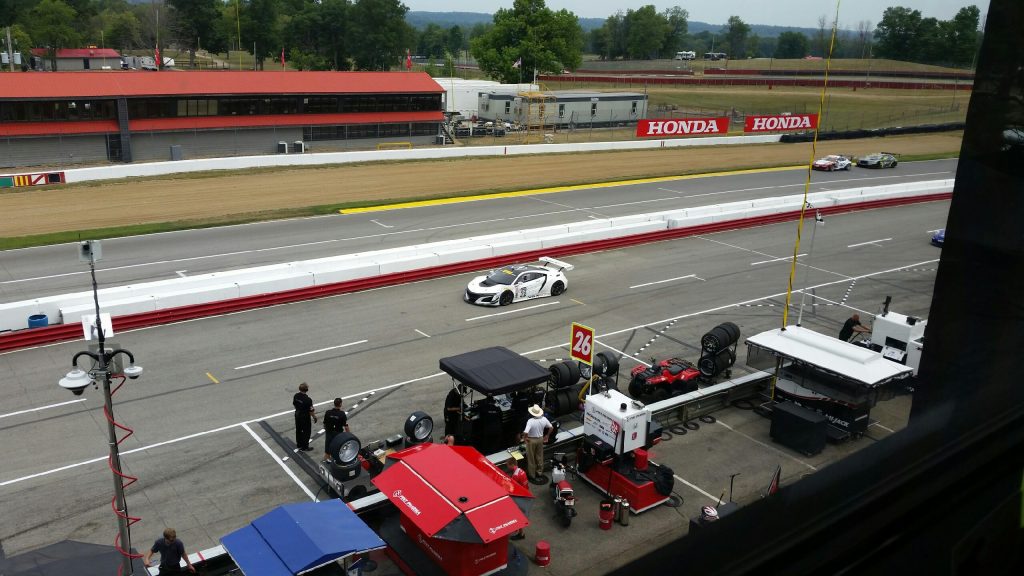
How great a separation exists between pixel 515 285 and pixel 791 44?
18.7 meters

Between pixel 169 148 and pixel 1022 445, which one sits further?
pixel 169 148

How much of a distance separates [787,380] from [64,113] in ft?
141

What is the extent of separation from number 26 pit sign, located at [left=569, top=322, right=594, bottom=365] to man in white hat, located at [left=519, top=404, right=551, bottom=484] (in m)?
1.78

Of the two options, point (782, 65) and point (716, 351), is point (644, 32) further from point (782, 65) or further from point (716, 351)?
point (782, 65)

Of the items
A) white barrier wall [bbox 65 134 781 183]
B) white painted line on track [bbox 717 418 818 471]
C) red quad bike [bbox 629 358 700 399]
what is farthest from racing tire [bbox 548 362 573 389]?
white barrier wall [bbox 65 134 781 183]

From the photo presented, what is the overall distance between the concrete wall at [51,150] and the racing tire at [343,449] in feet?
129

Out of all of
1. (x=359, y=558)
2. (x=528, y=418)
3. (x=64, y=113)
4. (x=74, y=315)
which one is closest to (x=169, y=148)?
(x=64, y=113)

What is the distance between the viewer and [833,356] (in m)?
14.9

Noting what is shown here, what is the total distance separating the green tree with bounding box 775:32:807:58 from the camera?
12.8 ft

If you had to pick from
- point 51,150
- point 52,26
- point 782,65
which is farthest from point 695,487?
point 52,26

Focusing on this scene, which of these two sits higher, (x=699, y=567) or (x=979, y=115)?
Result: (x=979, y=115)

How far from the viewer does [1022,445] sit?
1592 millimetres

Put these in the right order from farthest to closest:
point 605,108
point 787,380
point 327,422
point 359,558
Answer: point 605,108 → point 787,380 → point 327,422 → point 359,558

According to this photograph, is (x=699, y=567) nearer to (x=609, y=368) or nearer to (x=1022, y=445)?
(x=1022, y=445)
